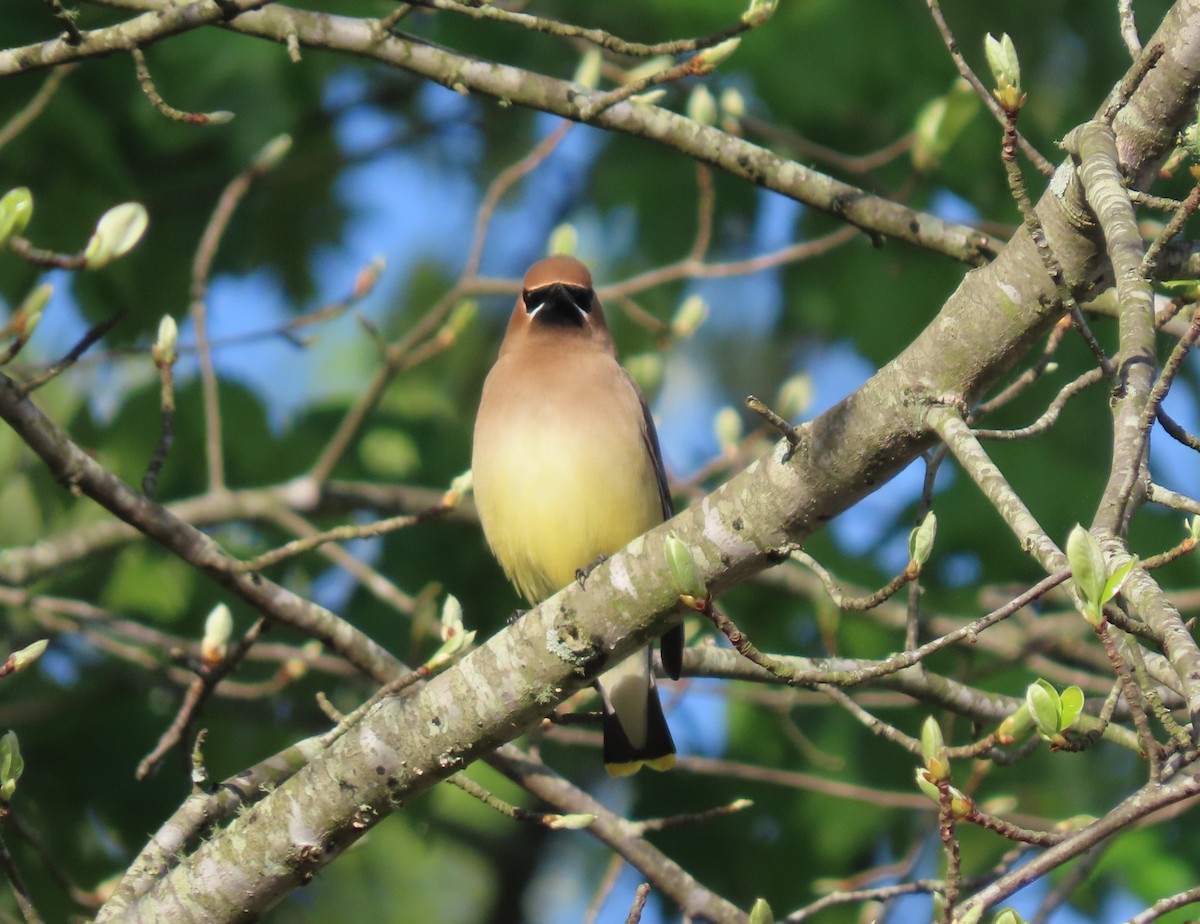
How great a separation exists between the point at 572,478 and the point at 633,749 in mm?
1132

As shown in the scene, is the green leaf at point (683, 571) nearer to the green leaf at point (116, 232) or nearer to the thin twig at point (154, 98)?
the green leaf at point (116, 232)

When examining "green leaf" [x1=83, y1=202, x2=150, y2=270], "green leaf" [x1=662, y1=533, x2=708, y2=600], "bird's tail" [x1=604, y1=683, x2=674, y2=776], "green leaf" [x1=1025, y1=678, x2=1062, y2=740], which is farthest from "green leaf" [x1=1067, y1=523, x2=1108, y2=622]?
"bird's tail" [x1=604, y1=683, x2=674, y2=776]

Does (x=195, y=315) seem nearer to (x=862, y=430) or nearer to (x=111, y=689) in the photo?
(x=111, y=689)

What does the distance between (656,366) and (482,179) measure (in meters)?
4.15

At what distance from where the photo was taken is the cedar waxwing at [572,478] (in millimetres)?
5453

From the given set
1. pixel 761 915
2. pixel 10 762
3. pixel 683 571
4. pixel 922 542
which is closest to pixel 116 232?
pixel 10 762

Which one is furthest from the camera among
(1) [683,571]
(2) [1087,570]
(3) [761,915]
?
(3) [761,915]

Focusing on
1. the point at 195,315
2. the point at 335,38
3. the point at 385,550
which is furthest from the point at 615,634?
the point at 385,550

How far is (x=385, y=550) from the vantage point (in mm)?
7141

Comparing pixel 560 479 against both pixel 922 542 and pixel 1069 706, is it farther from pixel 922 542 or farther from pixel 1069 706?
pixel 1069 706

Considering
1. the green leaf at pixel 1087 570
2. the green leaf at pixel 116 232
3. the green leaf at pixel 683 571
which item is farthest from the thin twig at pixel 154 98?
the green leaf at pixel 1087 570

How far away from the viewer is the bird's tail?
5.81 metres

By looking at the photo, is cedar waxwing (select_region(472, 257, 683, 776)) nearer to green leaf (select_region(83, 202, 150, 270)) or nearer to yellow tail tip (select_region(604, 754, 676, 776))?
yellow tail tip (select_region(604, 754, 676, 776))

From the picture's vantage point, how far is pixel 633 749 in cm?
584
